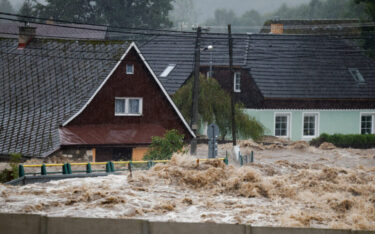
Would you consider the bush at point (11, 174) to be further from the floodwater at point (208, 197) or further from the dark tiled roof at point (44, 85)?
the dark tiled roof at point (44, 85)

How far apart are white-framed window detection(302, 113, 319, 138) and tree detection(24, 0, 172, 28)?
31.8 metres

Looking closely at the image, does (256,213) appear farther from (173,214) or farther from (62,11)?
(62,11)

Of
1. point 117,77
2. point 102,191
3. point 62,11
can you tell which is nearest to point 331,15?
point 62,11

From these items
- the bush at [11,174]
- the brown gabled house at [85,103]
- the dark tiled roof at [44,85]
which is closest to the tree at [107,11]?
the dark tiled roof at [44,85]

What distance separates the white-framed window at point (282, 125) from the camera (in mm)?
47531

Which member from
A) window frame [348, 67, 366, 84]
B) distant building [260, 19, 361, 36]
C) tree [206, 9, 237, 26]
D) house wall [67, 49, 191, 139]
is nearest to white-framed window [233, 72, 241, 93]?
window frame [348, 67, 366, 84]

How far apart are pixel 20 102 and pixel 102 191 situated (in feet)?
57.4

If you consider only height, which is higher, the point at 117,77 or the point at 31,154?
the point at 117,77

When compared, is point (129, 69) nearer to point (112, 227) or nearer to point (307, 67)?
point (307, 67)

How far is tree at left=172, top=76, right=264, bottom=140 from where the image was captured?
43.2 m

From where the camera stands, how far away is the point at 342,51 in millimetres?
51312

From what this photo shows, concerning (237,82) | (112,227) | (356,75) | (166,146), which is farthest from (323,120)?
(112,227)

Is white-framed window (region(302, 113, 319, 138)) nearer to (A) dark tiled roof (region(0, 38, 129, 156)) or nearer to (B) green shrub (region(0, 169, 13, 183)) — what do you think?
(A) dark tiled roof (region(0, 38, 129, 156))

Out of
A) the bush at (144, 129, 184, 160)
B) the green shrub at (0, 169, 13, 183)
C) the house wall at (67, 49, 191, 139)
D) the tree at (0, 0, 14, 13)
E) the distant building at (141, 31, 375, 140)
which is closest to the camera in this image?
the green shrub at (0, 169, 13, 183)
